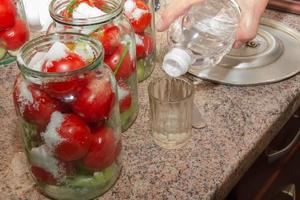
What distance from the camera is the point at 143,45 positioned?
843 millimetres

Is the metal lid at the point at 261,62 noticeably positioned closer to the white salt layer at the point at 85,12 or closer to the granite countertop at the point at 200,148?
the granite countertop at the point at 200,148

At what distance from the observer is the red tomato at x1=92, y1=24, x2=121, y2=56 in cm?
68

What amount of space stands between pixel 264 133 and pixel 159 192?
0.71 ft

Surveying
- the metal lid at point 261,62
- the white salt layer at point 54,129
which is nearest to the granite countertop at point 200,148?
the metal lid at point 261,62

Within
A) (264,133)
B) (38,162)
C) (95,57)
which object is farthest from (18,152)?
(264,133)

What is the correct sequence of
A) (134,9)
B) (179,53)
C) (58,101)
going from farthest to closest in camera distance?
(134,9), (179,53), (58,101)

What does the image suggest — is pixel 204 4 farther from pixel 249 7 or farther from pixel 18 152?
pixel 18 152

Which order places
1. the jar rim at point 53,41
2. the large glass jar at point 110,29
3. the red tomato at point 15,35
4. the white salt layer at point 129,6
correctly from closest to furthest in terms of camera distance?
the jar rim at point 53,41
the large glass jar at point 110,29
the white salt layer at point 129,6
the red tomato at point 15,35

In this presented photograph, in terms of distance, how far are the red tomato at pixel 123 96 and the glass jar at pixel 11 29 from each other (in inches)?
12.0

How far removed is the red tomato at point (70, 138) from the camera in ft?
1.92

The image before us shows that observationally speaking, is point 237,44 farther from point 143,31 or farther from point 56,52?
point 56,52

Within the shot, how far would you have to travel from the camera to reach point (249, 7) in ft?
2.82

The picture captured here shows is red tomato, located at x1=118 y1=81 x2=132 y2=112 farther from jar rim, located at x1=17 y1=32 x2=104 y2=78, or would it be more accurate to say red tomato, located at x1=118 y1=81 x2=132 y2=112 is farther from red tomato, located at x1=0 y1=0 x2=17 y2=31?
red tomato, located at x1=0 y1=0 x2=17 y2=31

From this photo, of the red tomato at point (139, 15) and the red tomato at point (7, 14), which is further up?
the red tomato at point (139, 15)
